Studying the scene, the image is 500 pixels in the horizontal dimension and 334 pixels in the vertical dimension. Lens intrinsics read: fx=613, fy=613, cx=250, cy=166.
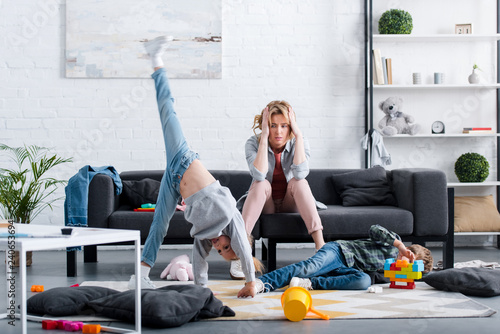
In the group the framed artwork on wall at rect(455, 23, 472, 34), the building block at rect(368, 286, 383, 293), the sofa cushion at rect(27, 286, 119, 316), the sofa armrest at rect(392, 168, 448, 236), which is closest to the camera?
the sofa cushion at rect(27, 286, 119, 316)

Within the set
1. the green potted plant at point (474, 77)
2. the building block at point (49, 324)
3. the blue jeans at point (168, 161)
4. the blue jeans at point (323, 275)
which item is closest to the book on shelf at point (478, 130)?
the green potted plant at point (474, 77)

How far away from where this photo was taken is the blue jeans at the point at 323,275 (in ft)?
9.71

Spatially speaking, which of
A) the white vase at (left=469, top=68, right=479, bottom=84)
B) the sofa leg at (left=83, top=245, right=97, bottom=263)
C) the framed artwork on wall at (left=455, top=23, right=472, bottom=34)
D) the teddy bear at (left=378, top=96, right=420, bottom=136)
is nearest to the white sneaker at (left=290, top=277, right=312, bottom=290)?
the sofa leg at (left=83, top=245, right=97, bottom=263)

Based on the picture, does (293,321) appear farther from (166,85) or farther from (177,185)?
(166,85)

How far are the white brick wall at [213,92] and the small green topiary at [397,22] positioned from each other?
239mm

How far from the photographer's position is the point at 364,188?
4168 millimetres

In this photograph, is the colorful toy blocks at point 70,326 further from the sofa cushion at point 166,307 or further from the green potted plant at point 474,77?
the green potted plant at point 474,77

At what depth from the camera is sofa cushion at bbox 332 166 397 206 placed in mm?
4098

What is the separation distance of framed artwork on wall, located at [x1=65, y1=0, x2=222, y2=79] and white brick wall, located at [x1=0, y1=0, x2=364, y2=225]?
98mm

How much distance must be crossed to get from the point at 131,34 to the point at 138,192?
5.01 ft

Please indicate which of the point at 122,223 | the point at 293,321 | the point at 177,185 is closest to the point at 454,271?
the point at 293,321

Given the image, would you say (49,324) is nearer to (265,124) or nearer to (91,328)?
(91,328)

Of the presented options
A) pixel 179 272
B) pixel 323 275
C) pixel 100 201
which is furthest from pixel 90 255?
pixel 323 275

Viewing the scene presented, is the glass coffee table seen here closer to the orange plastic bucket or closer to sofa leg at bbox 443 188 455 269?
the orange plastic bucket
